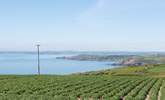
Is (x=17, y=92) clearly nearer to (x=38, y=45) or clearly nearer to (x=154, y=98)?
(x=154, y=98)

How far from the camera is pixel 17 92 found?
3077 centimetres

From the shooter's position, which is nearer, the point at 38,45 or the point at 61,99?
the point at 61,99

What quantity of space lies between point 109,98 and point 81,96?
94.1 inches

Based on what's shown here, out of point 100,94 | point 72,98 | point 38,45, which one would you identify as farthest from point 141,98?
point 38,45

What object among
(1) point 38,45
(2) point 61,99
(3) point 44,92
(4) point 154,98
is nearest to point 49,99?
(2) point 61,99

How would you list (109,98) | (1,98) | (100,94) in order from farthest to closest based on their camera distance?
(100,94)
(109,98)
(1,98)

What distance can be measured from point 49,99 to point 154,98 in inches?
346

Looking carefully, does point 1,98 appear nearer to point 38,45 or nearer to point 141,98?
point 141,98

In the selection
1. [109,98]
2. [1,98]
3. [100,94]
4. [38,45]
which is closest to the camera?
[1,98]

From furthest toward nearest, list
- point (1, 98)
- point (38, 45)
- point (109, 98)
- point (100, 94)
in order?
point (38, 45)
point (100, 94)
point (109, 98)
point (1, 98)

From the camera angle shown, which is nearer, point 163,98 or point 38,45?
point 163,98

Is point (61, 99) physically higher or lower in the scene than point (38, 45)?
lower

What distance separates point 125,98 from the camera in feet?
90.9

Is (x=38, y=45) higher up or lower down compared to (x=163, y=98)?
higher up
